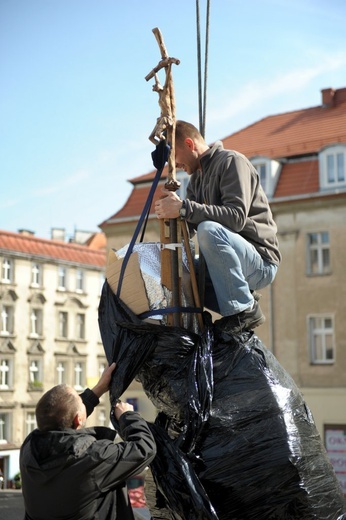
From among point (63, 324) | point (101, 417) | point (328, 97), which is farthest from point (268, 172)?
point (101, 417)

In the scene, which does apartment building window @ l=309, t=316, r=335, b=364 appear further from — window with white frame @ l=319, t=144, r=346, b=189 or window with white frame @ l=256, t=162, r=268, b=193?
window with white frame @ l=256, t=162, r=268, b=193

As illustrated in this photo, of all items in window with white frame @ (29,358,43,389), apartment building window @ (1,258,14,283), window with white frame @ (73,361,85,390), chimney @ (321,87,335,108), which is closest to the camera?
chimney @ (321,87,335,108)

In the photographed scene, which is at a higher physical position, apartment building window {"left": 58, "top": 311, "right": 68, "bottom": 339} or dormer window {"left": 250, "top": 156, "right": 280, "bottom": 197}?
dormer window {"left": 250, "top": 156, "right": 280, "bottom": 197}

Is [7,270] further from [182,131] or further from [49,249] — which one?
[182,131]

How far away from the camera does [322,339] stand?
28766 millimetres

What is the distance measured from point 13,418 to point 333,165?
24.3m

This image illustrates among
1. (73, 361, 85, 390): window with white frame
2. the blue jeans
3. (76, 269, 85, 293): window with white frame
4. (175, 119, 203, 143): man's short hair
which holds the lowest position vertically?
(73, 361, 85, 390): window with white frame

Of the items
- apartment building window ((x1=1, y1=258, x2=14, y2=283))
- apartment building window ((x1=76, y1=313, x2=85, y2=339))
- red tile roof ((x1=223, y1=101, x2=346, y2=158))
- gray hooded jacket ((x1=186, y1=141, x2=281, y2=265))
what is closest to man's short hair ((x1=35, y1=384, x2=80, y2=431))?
gray hooded jacket ((x1=186, y1=141, x2=281, y2=265))

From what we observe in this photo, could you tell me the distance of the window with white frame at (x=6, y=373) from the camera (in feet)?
154

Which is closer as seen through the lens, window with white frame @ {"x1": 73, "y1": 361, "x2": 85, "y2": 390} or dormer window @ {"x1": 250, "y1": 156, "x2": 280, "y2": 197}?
dormer window @ {"x1": 250, "y1": 156, "x2": 280, "y2": 197}

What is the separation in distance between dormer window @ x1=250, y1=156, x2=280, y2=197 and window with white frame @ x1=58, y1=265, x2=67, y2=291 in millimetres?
22862

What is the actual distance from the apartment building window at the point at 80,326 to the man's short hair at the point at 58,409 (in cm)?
4769

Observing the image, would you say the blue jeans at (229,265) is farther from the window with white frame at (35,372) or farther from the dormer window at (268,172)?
the window with white frame at (35,372)

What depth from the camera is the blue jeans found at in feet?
17.4
